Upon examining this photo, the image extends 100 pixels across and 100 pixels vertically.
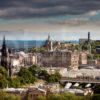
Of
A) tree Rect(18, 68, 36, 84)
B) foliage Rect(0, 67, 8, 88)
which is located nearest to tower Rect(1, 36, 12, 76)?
foliage Rect(0, 67, 8, 88)

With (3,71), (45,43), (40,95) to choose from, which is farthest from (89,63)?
(40,95)

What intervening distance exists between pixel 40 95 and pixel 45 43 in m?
27.7

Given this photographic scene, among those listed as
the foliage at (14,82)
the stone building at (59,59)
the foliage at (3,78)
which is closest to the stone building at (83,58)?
the stone building at (59,59)

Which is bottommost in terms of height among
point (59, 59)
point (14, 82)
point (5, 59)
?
point (14, 82)

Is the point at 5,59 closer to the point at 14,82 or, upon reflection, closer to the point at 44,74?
the point at 14,82

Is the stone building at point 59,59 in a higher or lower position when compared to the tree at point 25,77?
higher

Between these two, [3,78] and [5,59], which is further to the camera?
[5,59]

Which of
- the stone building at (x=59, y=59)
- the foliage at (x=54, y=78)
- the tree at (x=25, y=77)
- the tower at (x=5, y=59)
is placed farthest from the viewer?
the stone building at (x=59, y=59)

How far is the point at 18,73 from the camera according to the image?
26.7 meters

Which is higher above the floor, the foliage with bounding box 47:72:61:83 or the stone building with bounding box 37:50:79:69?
the stone building with bounding box 37:50:79:69

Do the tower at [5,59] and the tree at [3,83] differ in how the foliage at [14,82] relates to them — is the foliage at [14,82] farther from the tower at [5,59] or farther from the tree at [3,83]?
the tower at [5,59]

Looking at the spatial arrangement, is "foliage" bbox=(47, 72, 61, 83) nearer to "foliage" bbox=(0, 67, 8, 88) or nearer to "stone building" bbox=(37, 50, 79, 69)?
"foliage" bbox=(0, 67, 8, 88)

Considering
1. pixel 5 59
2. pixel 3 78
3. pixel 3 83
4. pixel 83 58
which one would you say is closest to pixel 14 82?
pixel 3 78

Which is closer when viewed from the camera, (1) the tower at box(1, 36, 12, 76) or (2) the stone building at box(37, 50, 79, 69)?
(1) the tower at box(1, 36, 12, 76)
